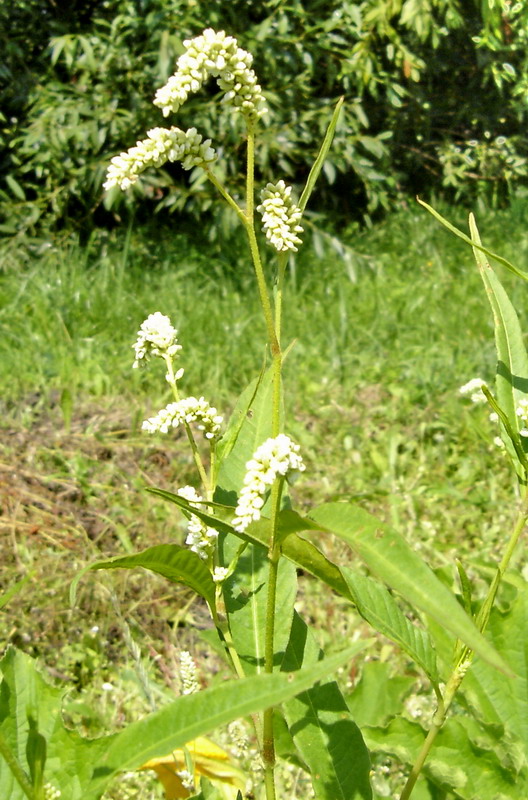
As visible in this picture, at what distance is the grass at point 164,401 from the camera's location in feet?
8.78

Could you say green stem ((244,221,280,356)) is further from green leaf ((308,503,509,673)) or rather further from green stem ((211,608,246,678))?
green stem ((211,608,246,678))

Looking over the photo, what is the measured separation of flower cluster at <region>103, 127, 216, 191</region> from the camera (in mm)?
817

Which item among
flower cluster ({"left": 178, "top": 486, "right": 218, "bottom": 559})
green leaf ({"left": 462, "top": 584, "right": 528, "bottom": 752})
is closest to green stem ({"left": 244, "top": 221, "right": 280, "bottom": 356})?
flower cluster ({"left": 178, "top": 486, "right": 218, "bottom": 559})

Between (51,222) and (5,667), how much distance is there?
15.0 feet

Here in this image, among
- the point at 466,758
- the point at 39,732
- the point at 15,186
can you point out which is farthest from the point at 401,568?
the point at 15,186

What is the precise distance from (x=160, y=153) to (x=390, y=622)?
501 millimetres

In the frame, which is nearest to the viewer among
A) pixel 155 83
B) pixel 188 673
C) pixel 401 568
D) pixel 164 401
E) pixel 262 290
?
pixel 401 568

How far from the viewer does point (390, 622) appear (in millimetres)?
948

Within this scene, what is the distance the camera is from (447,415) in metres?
3.66

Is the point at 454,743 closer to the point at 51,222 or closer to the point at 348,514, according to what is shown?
the point at 348,514

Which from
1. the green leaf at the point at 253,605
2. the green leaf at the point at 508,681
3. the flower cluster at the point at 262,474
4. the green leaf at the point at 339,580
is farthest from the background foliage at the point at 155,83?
the flower cluster at the point at 262,474

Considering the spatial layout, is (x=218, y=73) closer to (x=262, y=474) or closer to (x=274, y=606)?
(x=262, y=474)

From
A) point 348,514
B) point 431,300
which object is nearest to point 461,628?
point 348,514

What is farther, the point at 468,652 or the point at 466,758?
the point at 466,758
